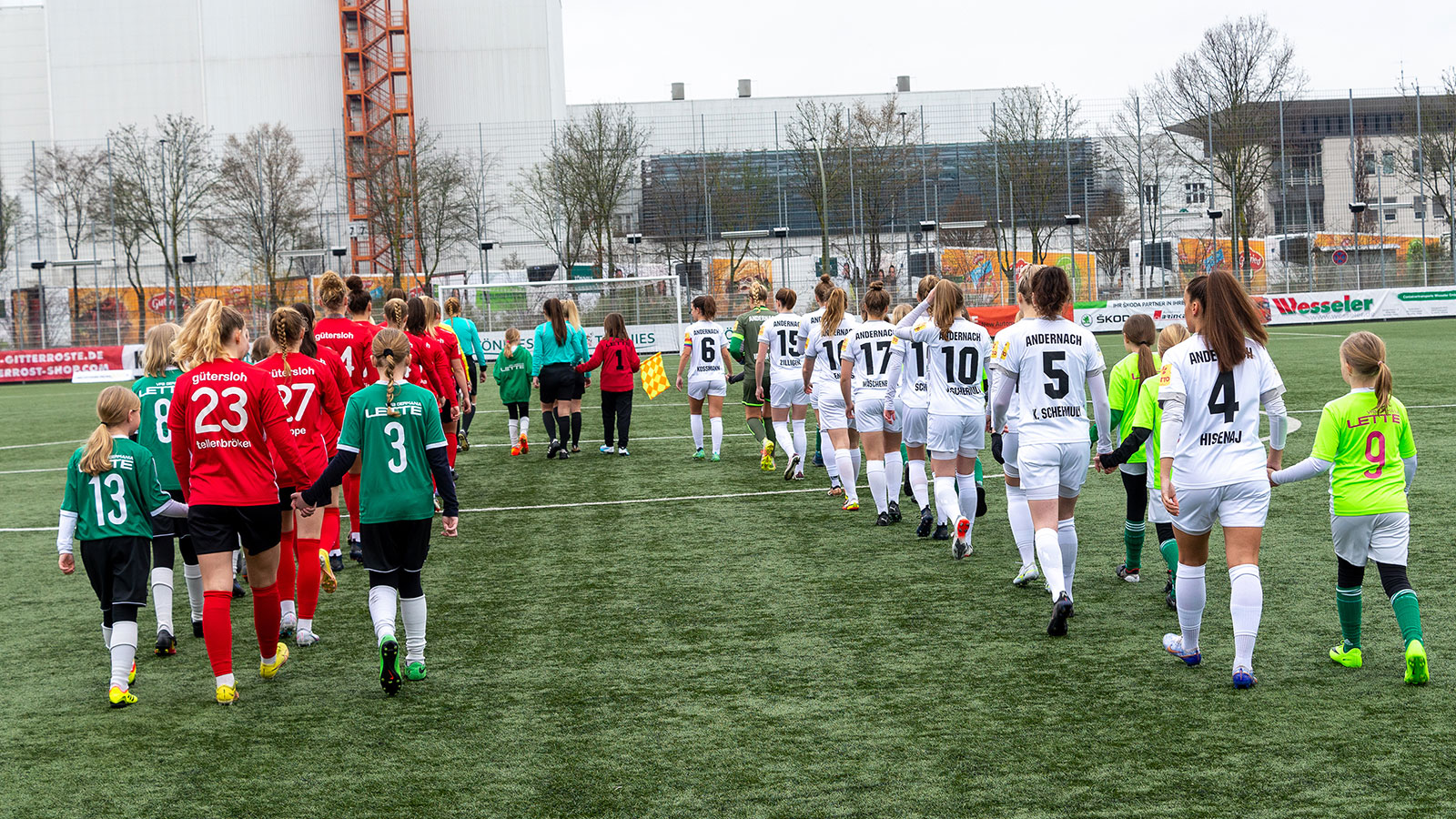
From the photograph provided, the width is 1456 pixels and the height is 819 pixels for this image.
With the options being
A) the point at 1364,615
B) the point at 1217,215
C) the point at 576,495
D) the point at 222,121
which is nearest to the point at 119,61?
the point at 222,121

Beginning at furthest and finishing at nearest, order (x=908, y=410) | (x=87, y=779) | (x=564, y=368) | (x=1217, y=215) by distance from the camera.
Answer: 1. (x=1217, y=215)
2. (x=564, y=368)
3. (x=908, y=410)
4. (x=87, y=779)

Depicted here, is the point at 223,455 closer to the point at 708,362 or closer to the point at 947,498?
the point at 947,498

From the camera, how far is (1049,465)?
6262 millimetres

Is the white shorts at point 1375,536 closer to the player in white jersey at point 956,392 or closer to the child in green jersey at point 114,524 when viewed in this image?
the player in white jersey at point 956,392

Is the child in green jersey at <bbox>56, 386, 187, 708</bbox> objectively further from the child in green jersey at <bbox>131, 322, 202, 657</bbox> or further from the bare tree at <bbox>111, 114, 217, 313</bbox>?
the bare tree at <bbox>111, 114, 217, 313</bbox>

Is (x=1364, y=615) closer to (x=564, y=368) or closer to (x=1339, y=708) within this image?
(x=1339, y=708)

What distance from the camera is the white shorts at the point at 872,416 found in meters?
9.42

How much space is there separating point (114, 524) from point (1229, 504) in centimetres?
529

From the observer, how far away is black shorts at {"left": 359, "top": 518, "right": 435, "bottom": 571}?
5.72 meters

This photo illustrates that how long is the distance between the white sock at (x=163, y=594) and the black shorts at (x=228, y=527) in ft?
3.89

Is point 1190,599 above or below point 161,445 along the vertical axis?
below

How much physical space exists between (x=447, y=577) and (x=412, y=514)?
9.38 feet

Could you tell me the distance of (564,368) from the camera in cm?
1416

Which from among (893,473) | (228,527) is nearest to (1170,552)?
(893,473)
